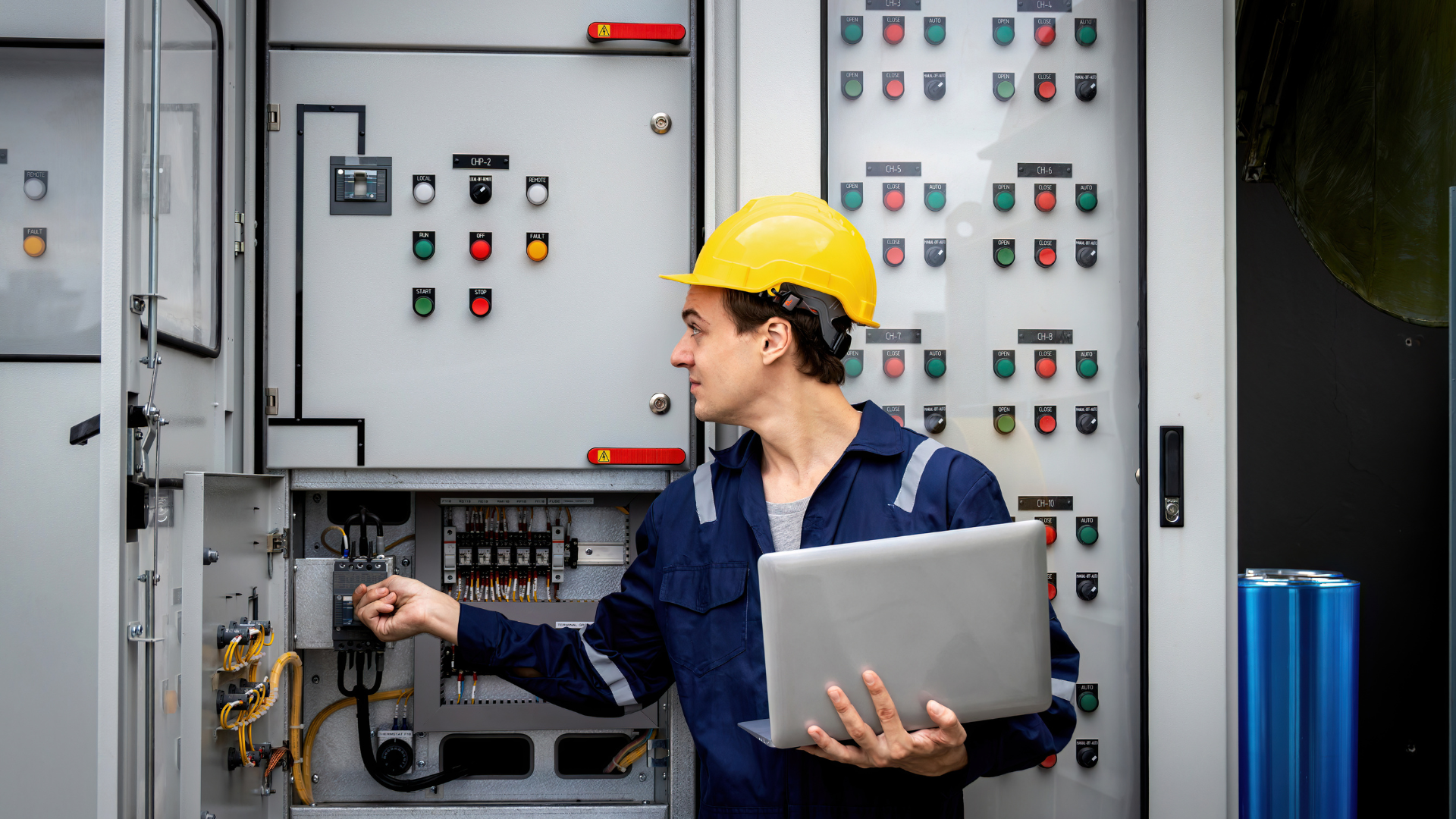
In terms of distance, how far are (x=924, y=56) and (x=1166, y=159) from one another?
1.88 ft

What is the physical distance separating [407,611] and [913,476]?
0.99 metres

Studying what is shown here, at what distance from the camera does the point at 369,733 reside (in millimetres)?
2176

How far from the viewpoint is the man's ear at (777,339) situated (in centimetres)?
156

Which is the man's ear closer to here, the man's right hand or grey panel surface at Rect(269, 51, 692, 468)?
grey panel surface at Rect(269, 51, 692, 468)

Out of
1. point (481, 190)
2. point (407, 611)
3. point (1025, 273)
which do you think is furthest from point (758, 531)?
point (481, 190)

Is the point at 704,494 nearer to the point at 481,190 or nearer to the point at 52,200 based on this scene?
the point at 481,190

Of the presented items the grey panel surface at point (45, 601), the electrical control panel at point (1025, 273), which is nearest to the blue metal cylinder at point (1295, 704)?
the electrical control panel at point (1025, 273)

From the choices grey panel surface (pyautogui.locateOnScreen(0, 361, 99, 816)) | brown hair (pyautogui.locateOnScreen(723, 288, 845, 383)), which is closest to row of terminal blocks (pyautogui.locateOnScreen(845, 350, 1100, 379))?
brown hair (pyautogui.locateOnScreen(723, 288, 845, 383))

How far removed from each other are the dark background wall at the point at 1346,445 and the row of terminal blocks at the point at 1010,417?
4.41 feet

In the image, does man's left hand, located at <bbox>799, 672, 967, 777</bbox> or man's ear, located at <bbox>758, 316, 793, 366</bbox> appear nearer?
man's left hand, located at <bbox>799, 672, 967, 777</bbox>

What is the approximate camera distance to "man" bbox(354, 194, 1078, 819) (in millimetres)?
1458

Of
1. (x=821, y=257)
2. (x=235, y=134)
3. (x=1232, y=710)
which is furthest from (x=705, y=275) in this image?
(x=1232, y=710)

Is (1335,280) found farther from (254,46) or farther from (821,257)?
(254,46)

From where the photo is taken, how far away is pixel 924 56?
2.01m
